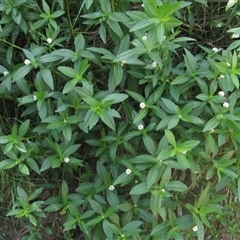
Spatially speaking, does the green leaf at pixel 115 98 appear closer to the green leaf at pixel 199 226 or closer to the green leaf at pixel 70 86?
the green leaf at pixel 70 86

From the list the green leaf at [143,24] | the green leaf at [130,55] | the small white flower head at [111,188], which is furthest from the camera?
the small white flower head at [111,188]

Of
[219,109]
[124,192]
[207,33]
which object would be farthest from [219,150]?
[207,33]

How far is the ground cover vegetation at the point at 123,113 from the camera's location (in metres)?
1.49

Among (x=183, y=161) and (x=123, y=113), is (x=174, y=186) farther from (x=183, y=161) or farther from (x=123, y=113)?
(x=123, y=113)

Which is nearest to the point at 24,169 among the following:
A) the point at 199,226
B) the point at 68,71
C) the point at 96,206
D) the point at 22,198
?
the point at 22,198

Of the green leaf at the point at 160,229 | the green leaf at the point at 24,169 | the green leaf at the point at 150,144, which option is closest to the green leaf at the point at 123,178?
the green leaf at the point at 150,144

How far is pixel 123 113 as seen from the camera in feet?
5.77

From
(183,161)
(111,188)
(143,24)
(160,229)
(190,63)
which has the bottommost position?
(160,229)

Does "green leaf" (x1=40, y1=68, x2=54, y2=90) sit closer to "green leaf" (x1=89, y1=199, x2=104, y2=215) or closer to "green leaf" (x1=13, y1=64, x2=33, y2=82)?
"green leaf" (x1=13, y1=64, x2=33, y2=82)

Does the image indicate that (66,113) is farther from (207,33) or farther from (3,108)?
(207,33)

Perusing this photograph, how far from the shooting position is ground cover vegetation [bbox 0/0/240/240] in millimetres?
1490

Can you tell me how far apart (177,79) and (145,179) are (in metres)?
0.37

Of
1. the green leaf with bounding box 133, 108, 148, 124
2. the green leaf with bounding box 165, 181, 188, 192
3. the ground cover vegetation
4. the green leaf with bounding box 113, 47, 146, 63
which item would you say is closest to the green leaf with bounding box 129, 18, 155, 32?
the ground cover vegetation

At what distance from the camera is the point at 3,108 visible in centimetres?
192
